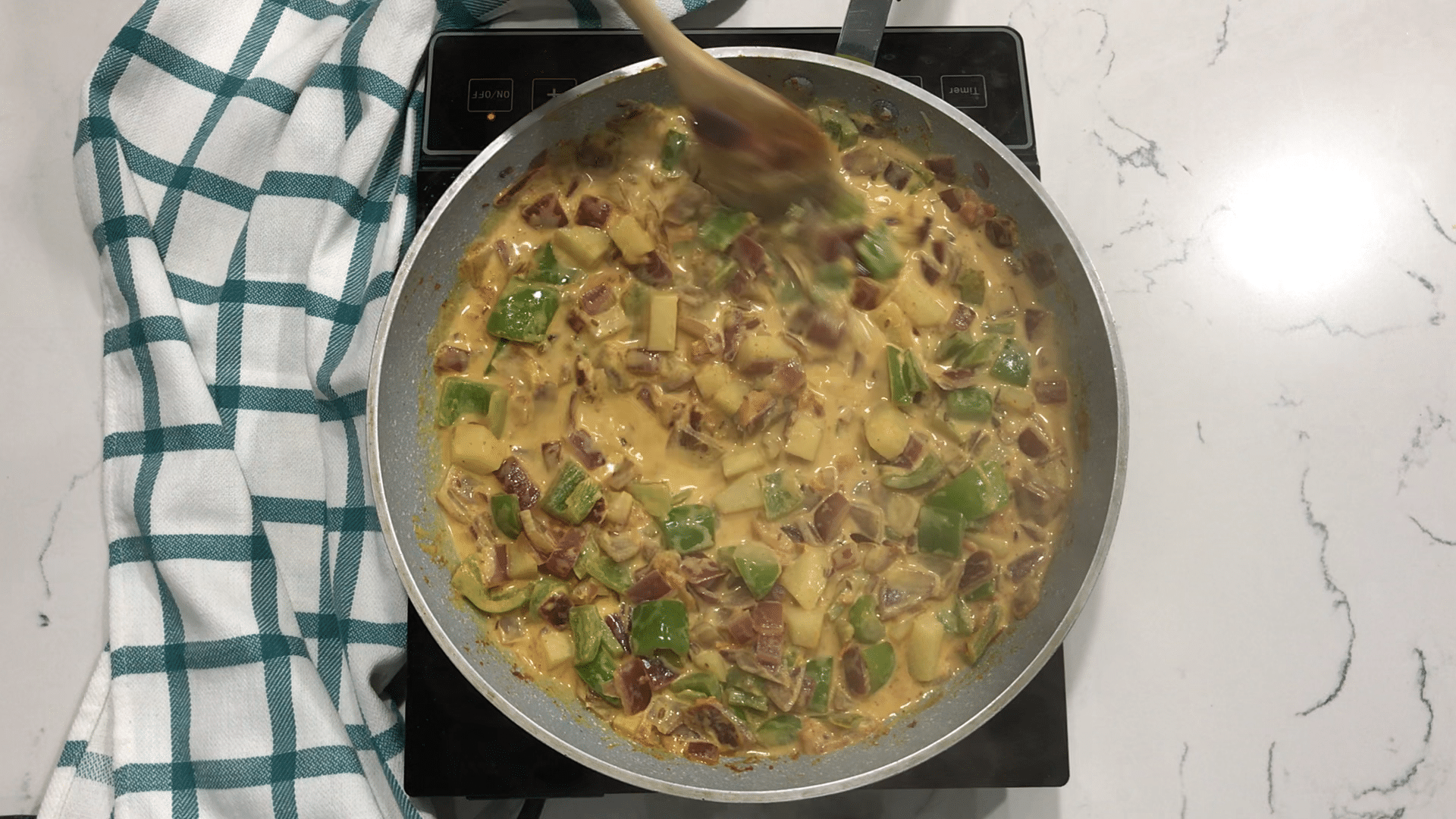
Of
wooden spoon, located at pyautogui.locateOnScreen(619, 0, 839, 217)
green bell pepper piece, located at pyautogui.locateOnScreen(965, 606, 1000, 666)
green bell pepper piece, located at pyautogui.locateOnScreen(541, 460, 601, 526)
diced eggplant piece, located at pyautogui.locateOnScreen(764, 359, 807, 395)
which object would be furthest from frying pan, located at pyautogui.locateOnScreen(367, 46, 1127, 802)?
diced eggplant piece, located at pyautogui.locateOnScreen(764, 359, 807, 395)

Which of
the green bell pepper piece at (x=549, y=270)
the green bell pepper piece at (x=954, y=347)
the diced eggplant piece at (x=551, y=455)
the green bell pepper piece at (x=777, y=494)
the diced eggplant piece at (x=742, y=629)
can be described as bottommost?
the diced eggplant piece at (x=742, y=629)

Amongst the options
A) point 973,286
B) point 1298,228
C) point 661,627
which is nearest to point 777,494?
point 661,627

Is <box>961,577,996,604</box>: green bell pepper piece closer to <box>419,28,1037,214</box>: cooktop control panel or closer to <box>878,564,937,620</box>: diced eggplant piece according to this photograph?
<box>878,564,937,620</box>: diced eggplant piece

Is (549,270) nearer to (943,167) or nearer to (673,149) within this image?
(673,149)

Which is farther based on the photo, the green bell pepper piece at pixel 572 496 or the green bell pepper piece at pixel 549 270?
the green bell pepper piece at pixel 549 270

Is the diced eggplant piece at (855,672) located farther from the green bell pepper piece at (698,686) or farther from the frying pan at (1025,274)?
the green bell pepper piece at (698,686)

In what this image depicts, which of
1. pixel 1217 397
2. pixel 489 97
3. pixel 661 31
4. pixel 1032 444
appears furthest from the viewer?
pixel 1217 397

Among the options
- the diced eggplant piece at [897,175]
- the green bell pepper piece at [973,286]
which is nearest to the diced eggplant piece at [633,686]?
the green bell pepper piece at [973,286]
